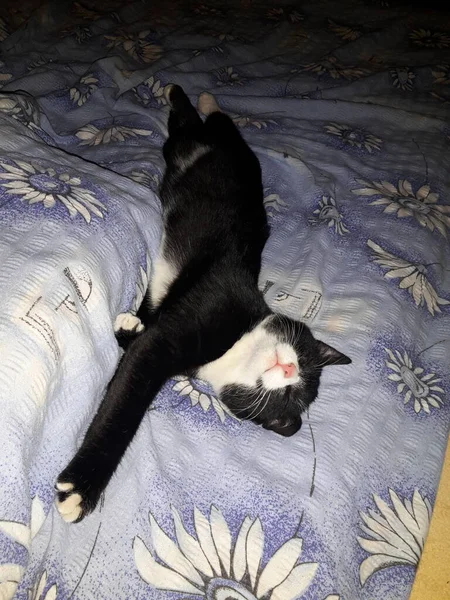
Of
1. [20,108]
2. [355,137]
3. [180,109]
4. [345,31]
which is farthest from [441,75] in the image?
[20,108]

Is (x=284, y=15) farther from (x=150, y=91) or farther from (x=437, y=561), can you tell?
(x=437, y=561)

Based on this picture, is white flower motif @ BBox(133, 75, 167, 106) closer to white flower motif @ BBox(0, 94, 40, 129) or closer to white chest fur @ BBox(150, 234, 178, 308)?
white flower motif @ BBox(0, 94, 40, 129)

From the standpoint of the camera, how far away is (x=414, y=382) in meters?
0.95

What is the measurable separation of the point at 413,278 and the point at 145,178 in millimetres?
605

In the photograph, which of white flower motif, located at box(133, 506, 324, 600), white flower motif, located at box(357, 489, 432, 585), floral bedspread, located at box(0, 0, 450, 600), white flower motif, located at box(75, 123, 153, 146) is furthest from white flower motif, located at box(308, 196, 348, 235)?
white flower motif, located at box(133, 506, 324, 600)

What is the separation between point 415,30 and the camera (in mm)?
1778

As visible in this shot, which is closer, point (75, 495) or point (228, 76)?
point (75, 495)

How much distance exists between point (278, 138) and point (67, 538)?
1075 mm

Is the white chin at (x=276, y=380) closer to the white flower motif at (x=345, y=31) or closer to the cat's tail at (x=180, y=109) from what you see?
the cat's tail at (x=180, y=109)

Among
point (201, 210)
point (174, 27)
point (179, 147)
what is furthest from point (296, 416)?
point (174, 27)

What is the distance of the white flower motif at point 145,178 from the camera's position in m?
1.07

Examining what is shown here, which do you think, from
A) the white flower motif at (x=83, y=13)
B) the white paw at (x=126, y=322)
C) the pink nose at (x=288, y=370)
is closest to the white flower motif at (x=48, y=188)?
the white paw at (x=126, y=322)

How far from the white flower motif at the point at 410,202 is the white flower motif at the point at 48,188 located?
0.70 metres

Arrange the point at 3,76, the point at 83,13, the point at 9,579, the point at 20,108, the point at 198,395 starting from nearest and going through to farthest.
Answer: the point at 9,579 < the point at 198,395 < the point at 20,108 < the point at 3,76 < the point at 83,13
